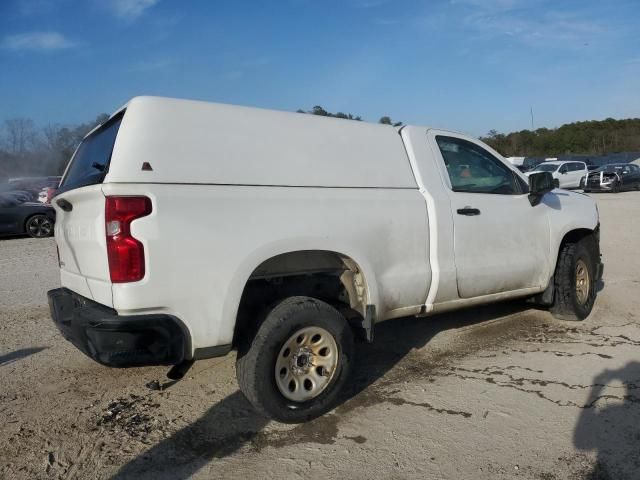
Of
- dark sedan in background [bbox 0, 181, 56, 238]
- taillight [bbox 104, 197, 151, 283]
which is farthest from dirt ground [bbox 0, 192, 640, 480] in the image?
dark sedan in background [bbox 0, 181, 56, 238]

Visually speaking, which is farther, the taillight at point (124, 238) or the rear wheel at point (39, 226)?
the rear wheel at point (39, 226)

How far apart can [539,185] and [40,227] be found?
13002 mm

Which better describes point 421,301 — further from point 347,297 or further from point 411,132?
point 411,132

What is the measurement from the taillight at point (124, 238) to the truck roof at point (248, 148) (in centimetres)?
14

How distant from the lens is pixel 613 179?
25.5m

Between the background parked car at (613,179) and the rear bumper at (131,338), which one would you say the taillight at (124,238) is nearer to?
the rear bumper at (131,338)

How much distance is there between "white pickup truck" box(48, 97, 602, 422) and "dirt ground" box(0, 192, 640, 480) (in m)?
0.37

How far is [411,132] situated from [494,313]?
2.73m

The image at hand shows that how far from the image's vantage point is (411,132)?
435 cm

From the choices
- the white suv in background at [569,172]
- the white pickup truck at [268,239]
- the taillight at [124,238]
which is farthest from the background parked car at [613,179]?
the taillight at [124,238]

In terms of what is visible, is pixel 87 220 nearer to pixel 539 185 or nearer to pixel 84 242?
pixel 84 242

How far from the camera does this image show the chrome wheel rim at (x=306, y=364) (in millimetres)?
3438

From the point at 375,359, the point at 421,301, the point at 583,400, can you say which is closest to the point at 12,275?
the point at 375,359

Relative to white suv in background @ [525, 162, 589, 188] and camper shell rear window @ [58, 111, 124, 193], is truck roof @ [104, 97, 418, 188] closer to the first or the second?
camper shell rear window @ [58, 111, 124, 193]
